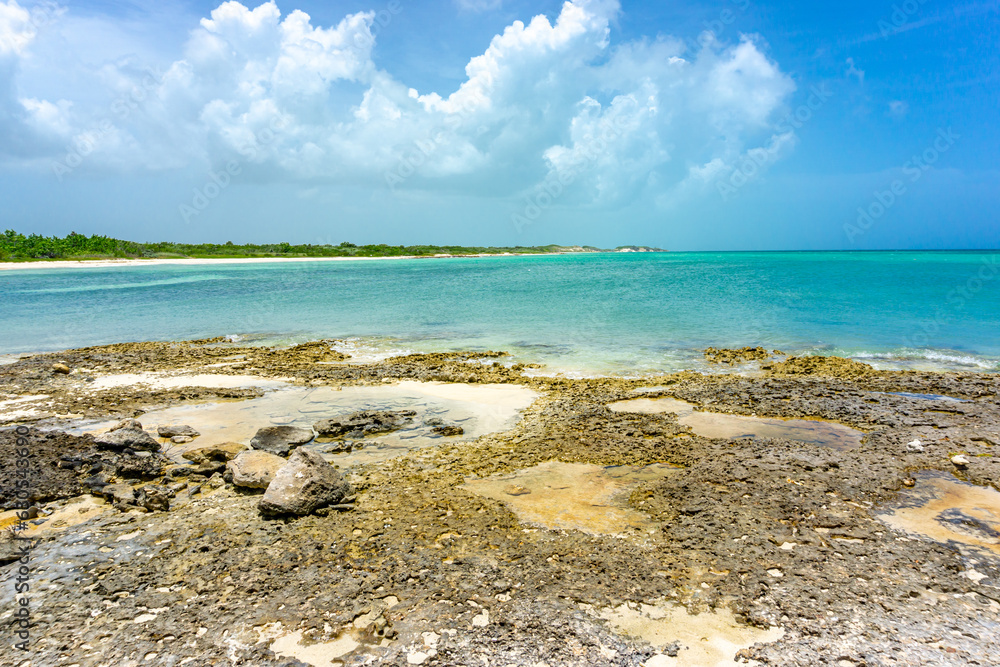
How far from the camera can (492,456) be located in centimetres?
748

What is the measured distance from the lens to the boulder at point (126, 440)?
736cm

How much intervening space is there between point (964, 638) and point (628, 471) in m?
3.62

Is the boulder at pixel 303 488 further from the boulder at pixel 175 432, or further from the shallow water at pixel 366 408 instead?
the boulder at pixel 175 432

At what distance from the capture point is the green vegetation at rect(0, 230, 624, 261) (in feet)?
267

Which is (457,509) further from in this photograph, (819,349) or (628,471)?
(819,349)

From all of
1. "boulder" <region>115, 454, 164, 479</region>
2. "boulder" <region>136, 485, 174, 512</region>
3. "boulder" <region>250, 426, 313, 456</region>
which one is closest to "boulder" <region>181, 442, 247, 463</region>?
"boulder" <region>250, 426, 313, 456</region>

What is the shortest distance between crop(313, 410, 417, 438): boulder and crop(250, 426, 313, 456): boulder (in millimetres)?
430

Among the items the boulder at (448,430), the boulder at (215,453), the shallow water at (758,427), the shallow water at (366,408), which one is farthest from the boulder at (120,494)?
the shallow water at (758,427)

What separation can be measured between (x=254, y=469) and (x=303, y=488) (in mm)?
1145

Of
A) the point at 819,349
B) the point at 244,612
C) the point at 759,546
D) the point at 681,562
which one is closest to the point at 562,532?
the point at 681,562

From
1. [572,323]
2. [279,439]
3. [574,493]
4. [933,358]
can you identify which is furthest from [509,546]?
[572,323]

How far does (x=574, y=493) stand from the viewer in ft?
20.5

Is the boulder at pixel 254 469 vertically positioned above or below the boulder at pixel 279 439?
above

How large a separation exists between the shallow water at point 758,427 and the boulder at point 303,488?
559 centimetres
